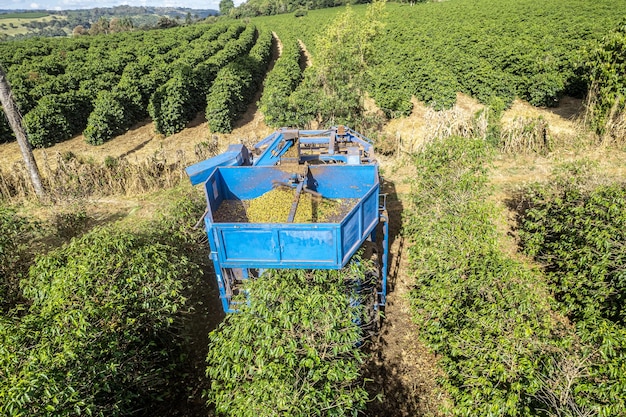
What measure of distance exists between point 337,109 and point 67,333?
461 inches

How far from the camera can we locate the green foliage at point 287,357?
3773 millimetres

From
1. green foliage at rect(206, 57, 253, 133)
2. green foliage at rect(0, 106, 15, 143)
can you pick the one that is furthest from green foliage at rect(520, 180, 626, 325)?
green foliage at rect(0, 106, 15, 143)

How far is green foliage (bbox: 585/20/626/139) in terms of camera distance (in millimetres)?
11875

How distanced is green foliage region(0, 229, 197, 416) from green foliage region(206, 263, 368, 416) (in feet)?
4.07

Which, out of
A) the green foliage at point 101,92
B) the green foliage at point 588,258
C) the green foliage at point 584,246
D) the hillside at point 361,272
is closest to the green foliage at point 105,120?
the green foliage at point 101,92

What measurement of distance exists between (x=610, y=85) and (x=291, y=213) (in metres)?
12.6

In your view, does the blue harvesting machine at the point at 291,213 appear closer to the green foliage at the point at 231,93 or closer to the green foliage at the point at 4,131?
the green foliage at the point at 231,93

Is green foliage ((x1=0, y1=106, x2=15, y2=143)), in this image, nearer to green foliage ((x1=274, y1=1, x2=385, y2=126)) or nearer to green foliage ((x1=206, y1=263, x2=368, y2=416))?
green foliage ((x1=274, y1=1, x2=385, y2=126))

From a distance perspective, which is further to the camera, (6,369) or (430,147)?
(430,147)

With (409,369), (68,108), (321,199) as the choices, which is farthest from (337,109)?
(68,108)

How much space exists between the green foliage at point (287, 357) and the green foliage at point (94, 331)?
1.24 m

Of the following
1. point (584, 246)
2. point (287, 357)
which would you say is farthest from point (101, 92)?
point (584, 246)

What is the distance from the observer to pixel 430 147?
8.79 m

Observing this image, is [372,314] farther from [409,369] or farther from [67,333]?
[67,333]
